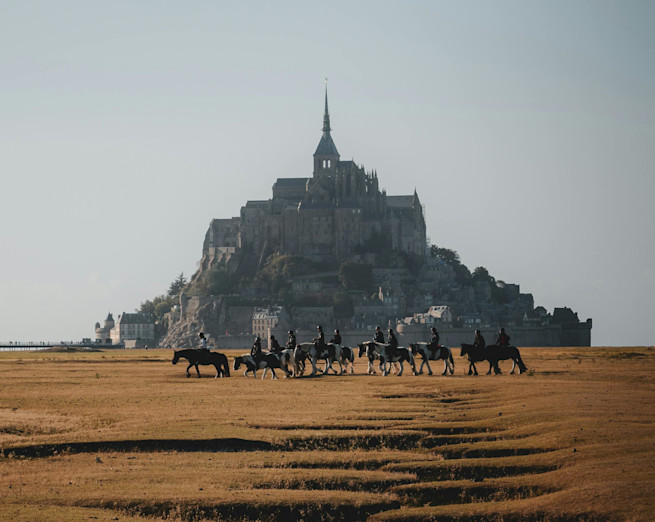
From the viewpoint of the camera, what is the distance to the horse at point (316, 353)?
48.5 m

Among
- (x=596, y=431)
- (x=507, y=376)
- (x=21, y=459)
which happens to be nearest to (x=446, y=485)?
(x=596, y=431)

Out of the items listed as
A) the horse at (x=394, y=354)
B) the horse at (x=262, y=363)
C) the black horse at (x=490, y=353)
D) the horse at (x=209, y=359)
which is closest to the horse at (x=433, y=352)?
the horse at (x=394, y=354)

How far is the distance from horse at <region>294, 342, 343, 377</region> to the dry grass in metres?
9.58

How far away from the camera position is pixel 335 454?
2395 centimetres

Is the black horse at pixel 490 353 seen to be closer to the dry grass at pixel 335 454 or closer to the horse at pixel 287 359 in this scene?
the horse at pixel 287 359

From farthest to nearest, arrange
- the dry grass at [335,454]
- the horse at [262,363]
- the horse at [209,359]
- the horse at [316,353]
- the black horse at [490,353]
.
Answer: the horse at [209,359] → the horse at [316,353] → the horse at [262,363] → the black horse at [490,353] → the dry grass at [335,454]

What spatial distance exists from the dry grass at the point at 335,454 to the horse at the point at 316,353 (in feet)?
31.4

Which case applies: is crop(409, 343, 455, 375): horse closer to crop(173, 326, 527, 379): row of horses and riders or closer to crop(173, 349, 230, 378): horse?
crop(173, 326, 527, 379): row of horses and riders

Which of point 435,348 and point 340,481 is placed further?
point 435,348

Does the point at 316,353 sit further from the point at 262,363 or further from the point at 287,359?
the point at 262,363

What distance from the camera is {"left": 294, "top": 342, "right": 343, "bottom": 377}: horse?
159ft

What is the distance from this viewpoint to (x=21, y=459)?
24.1 m

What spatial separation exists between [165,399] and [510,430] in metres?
13.4

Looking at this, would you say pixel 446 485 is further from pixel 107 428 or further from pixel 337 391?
pixel 337 391
